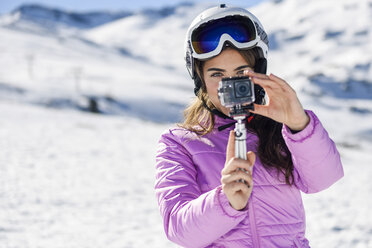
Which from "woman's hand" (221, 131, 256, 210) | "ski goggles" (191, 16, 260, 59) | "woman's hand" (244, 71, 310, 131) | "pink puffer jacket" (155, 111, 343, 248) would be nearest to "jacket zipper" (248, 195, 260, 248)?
"pink puffer jacket" (155, 111, 343, 248)

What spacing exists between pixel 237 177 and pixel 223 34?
1.09 metres

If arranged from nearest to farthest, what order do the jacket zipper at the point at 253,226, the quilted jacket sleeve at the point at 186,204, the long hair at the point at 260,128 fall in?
1. the quilted jacket sleeve at the point at 186,204
2. the jacket zipper at the point at 253,226
3. the long hair at the point at 260,128

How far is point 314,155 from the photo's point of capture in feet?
6.89

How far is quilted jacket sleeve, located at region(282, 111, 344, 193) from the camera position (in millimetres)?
2053

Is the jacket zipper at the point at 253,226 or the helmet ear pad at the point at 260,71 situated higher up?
the helmet ear pad at the point at 260,71

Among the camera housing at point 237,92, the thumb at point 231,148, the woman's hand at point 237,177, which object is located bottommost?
the woman's hand at point 237,177

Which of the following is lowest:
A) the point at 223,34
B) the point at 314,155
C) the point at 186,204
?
the point at 186,204

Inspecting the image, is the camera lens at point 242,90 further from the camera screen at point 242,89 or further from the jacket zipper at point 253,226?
the jacket zipper at point 253,226

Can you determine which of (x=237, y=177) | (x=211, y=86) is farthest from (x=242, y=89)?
(x=211, y=86)

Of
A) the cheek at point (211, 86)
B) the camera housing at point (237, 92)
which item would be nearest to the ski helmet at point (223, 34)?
the cheek at point (211, 86)

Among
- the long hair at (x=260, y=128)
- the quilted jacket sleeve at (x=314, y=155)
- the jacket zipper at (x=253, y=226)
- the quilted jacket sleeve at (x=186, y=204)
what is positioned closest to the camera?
the quilted jacket sleeve at (x=186, y=204)

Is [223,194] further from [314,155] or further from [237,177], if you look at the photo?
[314,155]

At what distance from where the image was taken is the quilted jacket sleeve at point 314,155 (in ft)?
6.73

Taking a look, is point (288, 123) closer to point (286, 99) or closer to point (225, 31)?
point (286, 99)
